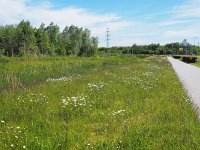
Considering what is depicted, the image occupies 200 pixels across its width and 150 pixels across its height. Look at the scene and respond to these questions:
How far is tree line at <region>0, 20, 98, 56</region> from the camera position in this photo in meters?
80.5

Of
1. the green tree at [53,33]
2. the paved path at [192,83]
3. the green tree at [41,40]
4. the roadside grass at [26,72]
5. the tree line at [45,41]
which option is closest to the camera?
the paved path at [192,83]

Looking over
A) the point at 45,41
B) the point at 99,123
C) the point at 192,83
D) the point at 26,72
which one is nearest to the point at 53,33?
the point at 45,41

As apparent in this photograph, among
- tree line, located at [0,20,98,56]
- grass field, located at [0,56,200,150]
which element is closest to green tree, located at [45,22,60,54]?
tree line, located at [0,20,98,56]

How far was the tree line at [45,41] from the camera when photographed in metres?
80.5

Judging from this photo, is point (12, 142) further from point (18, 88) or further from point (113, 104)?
point (18, 88)

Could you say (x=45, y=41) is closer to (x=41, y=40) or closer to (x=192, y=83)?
(x=41, y=40)

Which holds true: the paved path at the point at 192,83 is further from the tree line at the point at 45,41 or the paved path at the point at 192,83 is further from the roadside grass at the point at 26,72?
the tree line at the point at 45,41

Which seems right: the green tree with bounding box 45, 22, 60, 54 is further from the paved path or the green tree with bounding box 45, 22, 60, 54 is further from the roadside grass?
the paved path

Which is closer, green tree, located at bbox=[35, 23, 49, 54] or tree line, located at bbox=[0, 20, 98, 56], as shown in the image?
tree line, located at bbox=[0, 20, 98, 56]

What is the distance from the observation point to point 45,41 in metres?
88.6

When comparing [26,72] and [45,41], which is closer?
[26,72]

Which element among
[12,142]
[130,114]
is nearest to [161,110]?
[130,114]

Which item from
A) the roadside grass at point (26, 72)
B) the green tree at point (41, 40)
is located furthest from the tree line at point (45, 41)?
the roadside grass at point (26, 72)

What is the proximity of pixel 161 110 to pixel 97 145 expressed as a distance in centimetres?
448
